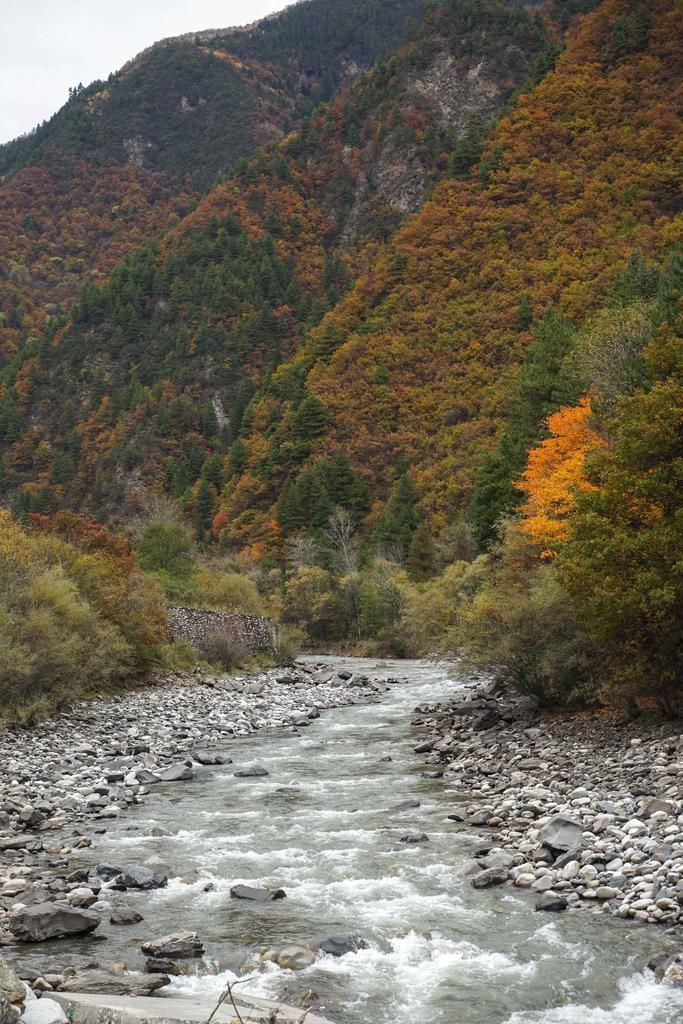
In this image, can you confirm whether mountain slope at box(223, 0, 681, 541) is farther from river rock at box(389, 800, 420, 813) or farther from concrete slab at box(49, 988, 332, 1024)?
concrete slab at box(49, 988, 332, 1024)

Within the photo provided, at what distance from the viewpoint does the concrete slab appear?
6.69 metres

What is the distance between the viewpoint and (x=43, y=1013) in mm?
6695

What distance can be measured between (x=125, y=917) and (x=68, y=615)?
723 inches

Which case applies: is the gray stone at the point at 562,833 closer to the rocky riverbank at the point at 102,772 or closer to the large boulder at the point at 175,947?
the large boulder at the point at 175,947

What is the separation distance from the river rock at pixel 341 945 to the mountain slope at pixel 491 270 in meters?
63.9

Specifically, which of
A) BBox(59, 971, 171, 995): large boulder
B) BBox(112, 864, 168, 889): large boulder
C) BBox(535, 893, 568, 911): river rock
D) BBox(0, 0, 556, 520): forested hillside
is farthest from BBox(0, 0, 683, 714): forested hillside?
BBox(59, 971, 171, 995): large boulder

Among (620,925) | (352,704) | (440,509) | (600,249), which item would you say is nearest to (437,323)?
(600,249)

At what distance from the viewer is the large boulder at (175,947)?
31.4 feet

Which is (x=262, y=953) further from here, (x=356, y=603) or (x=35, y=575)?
(x=356, y=603)

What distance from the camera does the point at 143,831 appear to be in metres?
15.3

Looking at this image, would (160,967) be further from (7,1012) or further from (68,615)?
(68,615)

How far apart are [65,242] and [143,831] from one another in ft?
666

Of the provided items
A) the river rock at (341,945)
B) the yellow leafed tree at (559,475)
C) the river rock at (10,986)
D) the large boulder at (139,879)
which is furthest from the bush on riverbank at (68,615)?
the river rock at (10,986)

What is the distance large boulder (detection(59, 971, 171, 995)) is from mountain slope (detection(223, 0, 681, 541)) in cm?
6551
